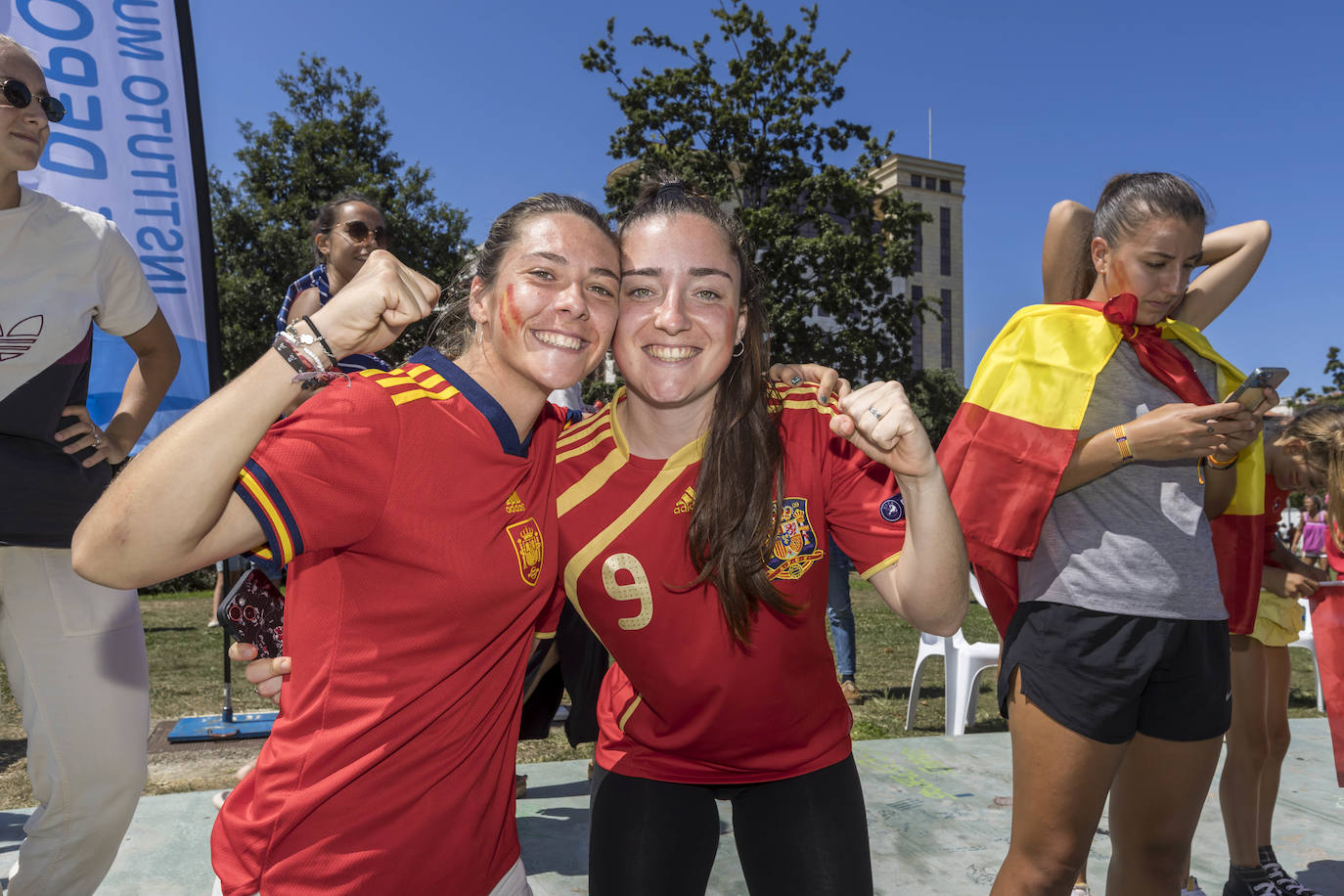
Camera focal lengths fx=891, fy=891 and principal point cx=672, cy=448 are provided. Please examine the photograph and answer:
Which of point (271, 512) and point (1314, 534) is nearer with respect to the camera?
point (271, 512)

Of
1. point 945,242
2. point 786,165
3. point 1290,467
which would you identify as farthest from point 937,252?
point 1290,467

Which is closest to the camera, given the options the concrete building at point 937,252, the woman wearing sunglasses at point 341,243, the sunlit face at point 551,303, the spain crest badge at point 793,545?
the sunlit face at point 551,303

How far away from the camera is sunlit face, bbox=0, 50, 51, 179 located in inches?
92.5

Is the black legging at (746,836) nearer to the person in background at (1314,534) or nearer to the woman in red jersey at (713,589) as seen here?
the woman in red jersey at (713,589)

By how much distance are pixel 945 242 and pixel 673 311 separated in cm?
6941

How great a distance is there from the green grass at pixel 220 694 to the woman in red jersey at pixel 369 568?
386 cm

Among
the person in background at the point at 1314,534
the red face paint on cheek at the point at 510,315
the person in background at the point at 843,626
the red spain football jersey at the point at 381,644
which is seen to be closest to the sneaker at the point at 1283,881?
the red spain football jersey at the point at 381,644

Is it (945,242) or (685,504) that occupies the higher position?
(945,242)

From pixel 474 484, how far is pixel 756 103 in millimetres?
24201

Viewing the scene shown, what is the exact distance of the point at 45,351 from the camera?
2475 millimetres

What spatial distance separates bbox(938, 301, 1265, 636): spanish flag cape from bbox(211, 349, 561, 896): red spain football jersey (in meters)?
1.38

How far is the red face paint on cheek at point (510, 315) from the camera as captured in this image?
1.93m

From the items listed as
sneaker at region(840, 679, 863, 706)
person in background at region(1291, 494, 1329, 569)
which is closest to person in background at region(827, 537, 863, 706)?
sneaker at region(840, 679, 863, 706)

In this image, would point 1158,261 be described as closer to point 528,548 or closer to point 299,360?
point 528,548
